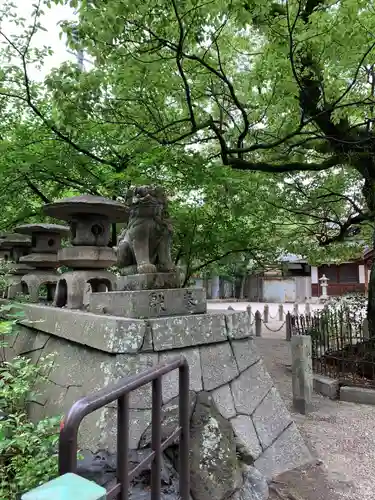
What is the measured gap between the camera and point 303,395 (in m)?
5.11

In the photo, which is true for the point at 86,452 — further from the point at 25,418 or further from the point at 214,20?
the point at 214,20

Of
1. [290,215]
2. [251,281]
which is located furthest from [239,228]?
[251,281]

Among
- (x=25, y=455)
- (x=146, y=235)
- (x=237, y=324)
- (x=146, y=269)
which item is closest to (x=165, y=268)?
(x=146, y=269)

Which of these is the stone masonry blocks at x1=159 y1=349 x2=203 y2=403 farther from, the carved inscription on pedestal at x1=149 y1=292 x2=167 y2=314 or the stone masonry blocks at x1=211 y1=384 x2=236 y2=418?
the carved inscription on pedestal at x1=149 y1=292 x2=167 y2=314

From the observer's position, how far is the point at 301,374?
5.16m

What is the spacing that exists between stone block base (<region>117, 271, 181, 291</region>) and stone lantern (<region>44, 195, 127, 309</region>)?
2.98 ft

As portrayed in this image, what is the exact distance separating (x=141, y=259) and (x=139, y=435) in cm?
164

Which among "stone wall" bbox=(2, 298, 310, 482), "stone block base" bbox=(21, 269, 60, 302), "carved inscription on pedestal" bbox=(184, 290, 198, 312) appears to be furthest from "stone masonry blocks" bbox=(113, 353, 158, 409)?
"stone block base" bbox=(21, 269, 60, 302)

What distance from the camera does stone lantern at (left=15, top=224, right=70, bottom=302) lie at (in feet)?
20.6

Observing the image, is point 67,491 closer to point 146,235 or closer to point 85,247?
point 146,235

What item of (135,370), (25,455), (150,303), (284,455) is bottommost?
(284,455)

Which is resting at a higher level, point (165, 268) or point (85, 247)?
point (85, 247)

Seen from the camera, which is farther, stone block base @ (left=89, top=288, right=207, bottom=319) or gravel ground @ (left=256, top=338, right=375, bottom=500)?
stone block base @ (left=89, top=288, right=207, bottom=319)

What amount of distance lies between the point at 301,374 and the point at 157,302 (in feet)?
9.21
